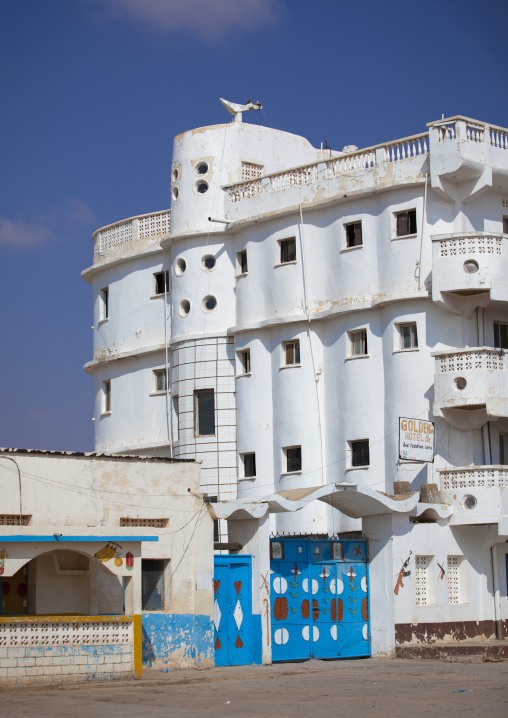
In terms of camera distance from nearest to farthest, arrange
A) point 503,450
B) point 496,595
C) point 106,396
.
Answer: point 496,595 → point 503,450 → point 106,396

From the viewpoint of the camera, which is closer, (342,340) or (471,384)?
(471,384)

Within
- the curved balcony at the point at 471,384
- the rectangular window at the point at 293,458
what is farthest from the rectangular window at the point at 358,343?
the rectangular window at the point at 293,458

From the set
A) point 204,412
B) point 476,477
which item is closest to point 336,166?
point 204,412

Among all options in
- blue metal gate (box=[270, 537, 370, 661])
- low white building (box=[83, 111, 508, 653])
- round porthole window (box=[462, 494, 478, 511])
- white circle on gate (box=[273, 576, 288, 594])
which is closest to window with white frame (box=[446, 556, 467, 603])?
low white building (box=[83, 111, 508, 653])

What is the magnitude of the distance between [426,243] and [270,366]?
7003 mm

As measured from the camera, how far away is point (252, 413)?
37.4 m

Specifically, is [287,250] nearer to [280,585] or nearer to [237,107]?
[237,107]

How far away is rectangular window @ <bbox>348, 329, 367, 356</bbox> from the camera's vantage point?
116 ft

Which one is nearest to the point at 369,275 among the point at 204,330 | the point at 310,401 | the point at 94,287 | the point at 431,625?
the point at 310,401

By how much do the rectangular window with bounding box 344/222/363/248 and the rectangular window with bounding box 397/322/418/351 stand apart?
3249 mm

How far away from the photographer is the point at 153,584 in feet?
81.8

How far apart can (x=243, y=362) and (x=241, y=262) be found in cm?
351

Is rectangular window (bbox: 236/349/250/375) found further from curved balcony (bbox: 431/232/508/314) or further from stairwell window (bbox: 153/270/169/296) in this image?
curved balcony (bbox: 431/232/508/314)

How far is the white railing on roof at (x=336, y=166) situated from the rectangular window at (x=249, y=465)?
8.88m
